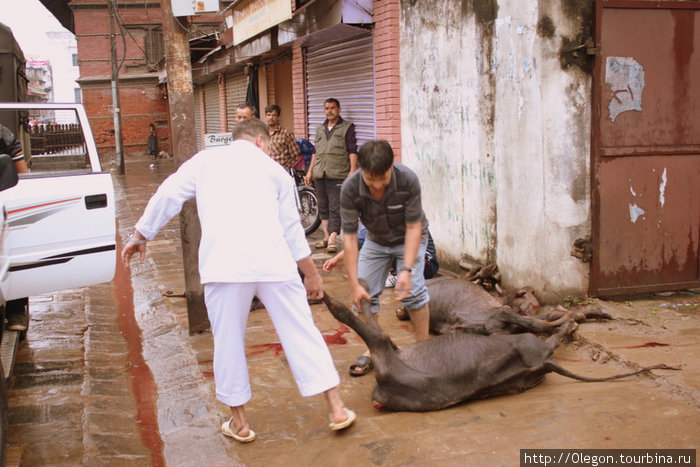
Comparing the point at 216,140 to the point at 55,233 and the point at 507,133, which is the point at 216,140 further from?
the point at 507,133

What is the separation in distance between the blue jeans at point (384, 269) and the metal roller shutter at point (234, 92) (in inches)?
507

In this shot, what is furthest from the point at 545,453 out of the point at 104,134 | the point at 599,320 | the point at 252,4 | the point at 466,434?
the point at 104,134

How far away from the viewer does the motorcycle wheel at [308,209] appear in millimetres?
10219

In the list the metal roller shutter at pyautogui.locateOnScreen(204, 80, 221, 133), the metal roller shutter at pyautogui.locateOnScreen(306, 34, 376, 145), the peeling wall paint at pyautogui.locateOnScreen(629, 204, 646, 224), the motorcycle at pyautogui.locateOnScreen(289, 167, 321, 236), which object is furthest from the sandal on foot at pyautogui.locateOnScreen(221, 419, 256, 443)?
the metal roller shutter at pyautogui.locateOnScreen(204, 80, 221, 133)

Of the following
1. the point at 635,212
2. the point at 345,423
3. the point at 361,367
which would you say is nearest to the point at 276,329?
the point at 345,423

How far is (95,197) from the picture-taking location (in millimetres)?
5160

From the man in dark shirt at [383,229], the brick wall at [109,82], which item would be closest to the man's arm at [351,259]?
the man in dark shirt at [383,229]

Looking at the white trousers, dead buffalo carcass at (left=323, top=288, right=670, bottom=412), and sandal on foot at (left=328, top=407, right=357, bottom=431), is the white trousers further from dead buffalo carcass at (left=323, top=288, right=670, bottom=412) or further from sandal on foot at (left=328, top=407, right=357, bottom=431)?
dead buffalo carcass at (left=323, top=288, right=670, bottom=412)

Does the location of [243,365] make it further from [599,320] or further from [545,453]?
[599,320]

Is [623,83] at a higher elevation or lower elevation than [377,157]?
higher

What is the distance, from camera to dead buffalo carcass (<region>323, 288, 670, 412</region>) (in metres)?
4.06

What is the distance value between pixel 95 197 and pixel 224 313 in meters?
2.02

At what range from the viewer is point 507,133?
20.4 feet

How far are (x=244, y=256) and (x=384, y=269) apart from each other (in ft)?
5.02
